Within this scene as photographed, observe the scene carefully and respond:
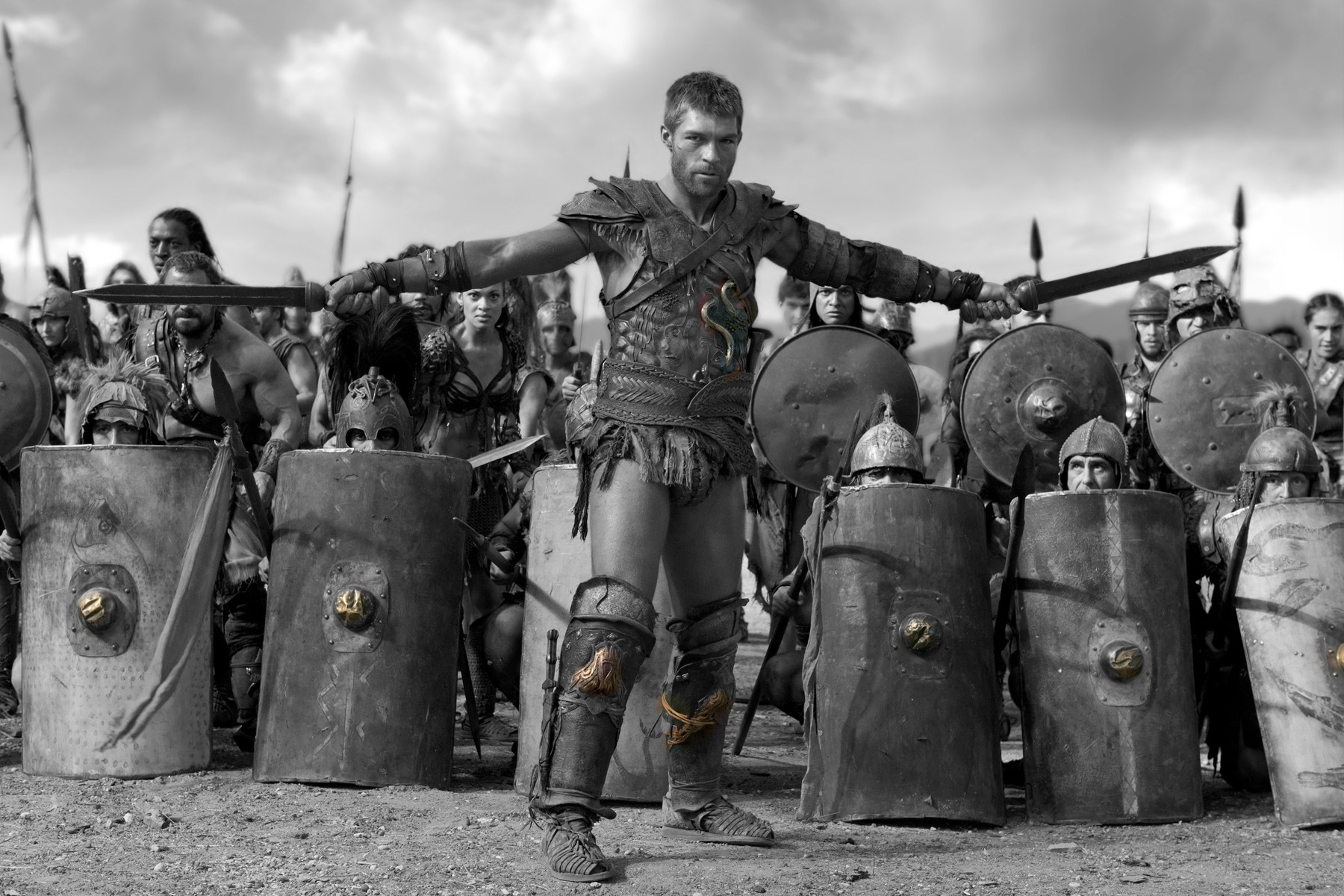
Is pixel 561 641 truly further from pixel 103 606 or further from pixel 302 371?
pixel 302 371

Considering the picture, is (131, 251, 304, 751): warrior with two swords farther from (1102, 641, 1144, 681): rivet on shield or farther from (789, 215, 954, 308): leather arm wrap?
(1102, 641, 1144, 681): rivet on shield

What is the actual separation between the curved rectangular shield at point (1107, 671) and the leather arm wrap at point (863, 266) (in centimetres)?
92

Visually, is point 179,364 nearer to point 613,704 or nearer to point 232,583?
point 232,583

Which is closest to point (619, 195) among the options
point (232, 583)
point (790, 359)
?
point (790, 359)

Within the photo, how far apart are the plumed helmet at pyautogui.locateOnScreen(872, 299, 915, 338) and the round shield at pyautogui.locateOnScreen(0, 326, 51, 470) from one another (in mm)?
4240

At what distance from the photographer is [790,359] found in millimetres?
6039

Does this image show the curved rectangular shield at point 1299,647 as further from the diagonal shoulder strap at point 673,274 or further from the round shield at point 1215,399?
the diagonal shoulder strap at point 673,274

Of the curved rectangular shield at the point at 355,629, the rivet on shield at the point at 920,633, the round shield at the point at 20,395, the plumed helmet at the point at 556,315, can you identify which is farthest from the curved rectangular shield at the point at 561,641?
the plumed helmet at the point at 556,315

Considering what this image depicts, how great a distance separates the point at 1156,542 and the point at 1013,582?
17.8 inches

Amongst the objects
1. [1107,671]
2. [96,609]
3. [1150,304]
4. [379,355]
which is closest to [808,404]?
[1107,671]

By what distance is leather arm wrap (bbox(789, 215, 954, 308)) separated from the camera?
4723 mm

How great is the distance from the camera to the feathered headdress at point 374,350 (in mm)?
6211

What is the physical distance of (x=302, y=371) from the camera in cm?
770

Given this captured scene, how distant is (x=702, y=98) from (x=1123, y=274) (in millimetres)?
1261
